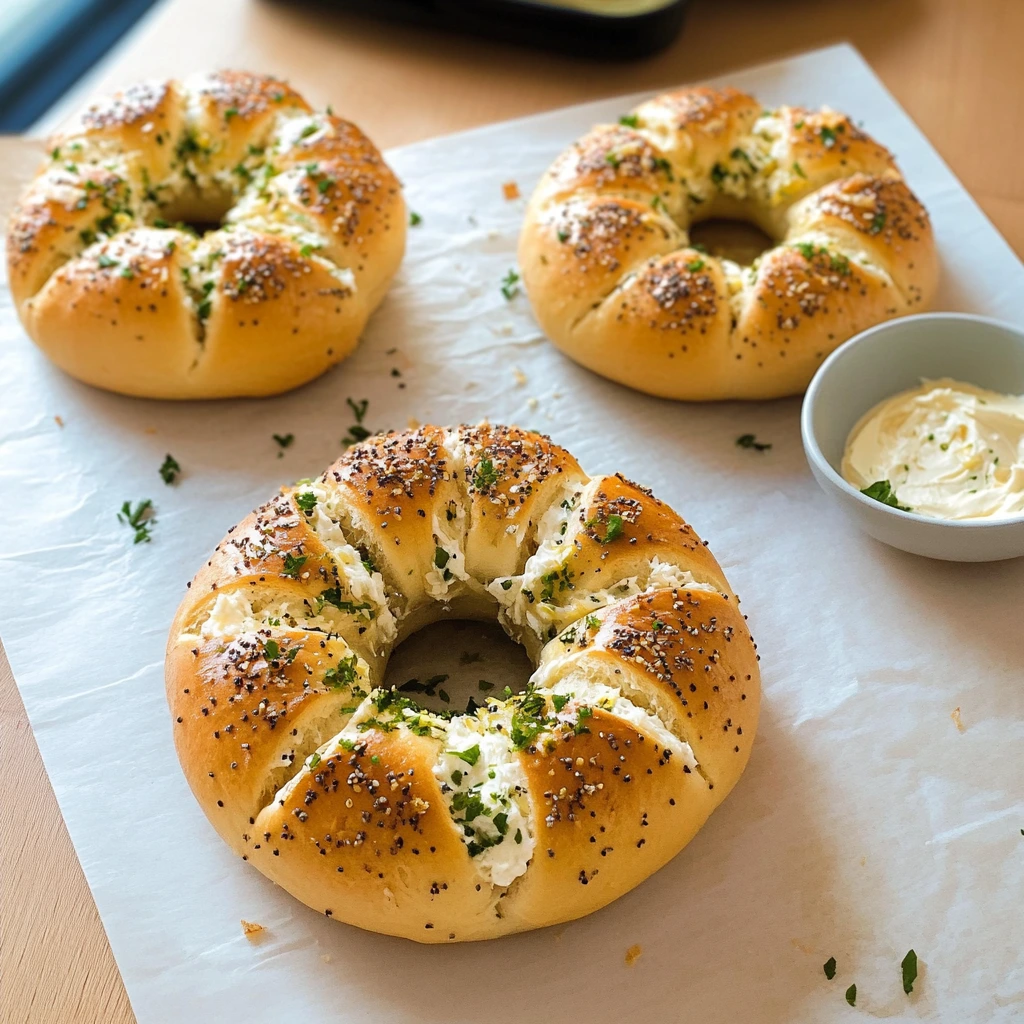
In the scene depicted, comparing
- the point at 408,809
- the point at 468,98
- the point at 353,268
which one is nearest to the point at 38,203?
the point at 353,268

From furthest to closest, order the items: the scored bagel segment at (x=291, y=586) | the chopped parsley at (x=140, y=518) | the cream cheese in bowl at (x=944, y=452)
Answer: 1. the chopped parsley at (x=140, y=518)
2. the cream cheese in bowl at (x=944, y=452)
3. the scored bagel segment at (x=291, y=586)

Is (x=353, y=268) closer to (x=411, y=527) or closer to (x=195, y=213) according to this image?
(x=195, y=213)

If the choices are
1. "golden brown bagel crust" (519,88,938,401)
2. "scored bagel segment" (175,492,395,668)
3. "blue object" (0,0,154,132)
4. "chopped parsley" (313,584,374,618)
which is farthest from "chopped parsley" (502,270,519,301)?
"blue object" (0,0,154,132)

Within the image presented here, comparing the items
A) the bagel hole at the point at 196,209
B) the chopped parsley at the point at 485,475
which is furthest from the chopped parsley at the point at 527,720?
the bagel hole at the point at 196,209

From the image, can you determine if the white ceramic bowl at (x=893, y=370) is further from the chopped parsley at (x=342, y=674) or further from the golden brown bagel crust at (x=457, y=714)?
the chopped parsley at (x=342, y=674)

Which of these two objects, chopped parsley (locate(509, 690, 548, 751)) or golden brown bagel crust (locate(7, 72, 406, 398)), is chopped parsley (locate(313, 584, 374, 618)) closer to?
chopped parsley (locate(509, 690, 548, 751))

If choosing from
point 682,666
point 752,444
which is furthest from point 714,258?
point 682,666
